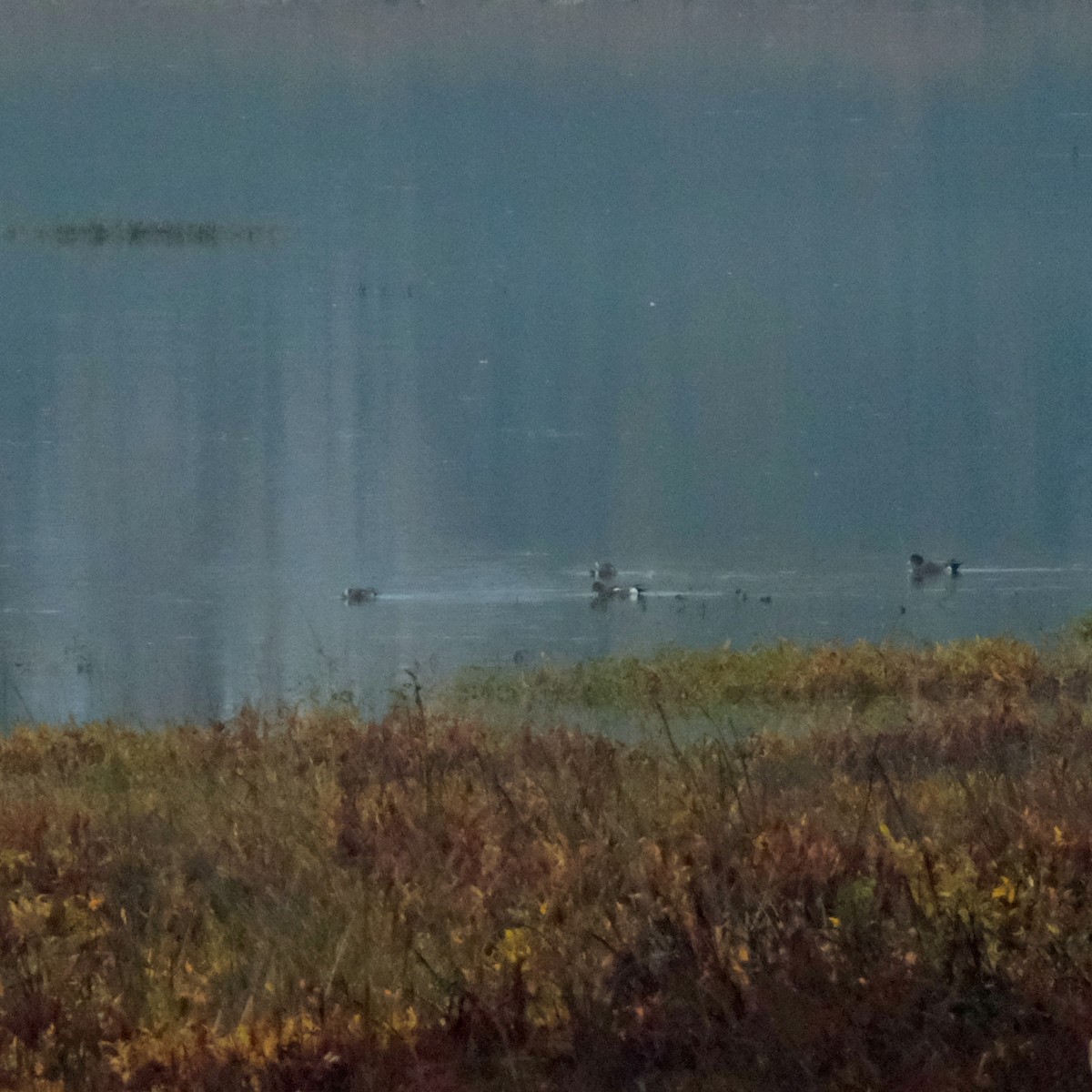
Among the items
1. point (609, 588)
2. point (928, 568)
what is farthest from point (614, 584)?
point (928, 568)

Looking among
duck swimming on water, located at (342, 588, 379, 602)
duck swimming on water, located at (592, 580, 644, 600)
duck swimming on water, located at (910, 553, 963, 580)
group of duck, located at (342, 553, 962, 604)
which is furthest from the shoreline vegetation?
duck swimming on water, located at (910, 553, 963, 580)

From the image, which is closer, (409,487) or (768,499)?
(768,499)

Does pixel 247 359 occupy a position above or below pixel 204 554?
above

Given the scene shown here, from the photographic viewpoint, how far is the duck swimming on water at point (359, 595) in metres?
28.9

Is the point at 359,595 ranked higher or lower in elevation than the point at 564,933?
lower

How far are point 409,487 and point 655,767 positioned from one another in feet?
157

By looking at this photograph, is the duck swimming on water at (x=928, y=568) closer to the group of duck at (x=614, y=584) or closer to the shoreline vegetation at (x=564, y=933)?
the group of duck at (x=614, y=584)

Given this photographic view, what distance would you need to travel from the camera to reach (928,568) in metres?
31.6

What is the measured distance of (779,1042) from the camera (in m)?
3.57

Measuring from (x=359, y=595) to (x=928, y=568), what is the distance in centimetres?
1197

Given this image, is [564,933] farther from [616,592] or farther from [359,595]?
[359,595]

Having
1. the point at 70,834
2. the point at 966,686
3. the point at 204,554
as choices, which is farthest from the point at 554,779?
the point at 204,554

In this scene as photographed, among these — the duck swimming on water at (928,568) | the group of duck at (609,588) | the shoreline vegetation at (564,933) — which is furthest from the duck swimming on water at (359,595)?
the shoreline vegetation at (564,933)

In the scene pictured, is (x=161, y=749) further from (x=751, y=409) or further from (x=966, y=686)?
(x=751, y=409)
